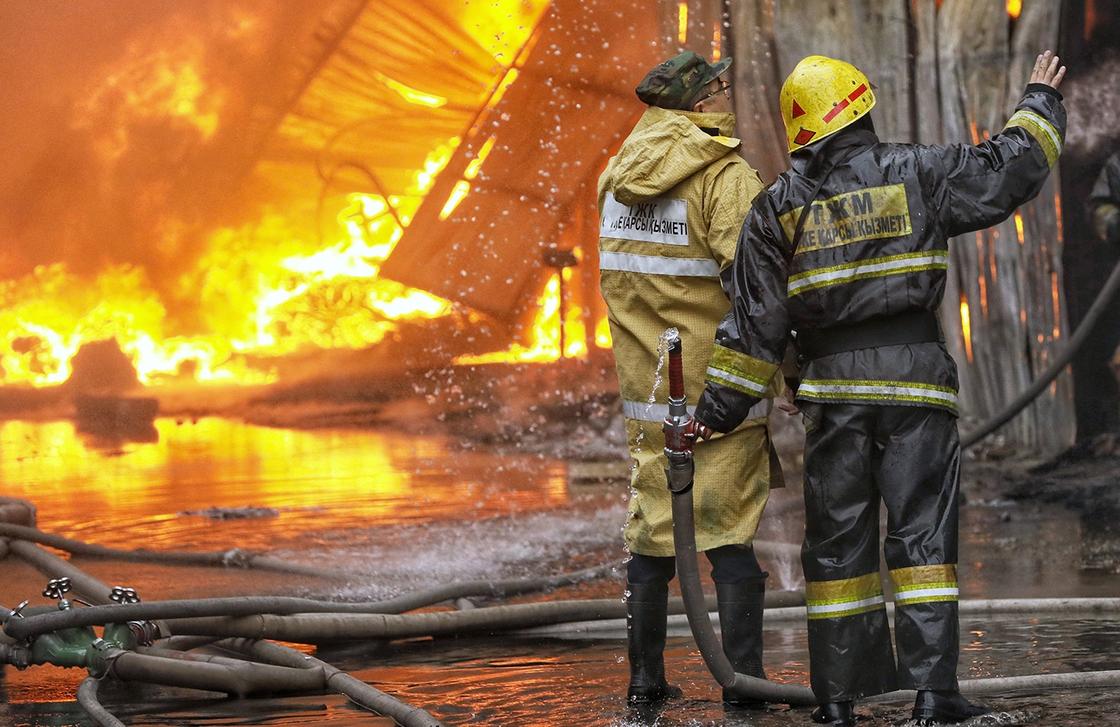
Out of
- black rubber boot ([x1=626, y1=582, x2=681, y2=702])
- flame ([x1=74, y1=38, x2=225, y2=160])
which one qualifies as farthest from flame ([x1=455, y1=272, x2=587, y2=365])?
black rubber boot ([x1=626, y1=582, x2=681, y2=702])

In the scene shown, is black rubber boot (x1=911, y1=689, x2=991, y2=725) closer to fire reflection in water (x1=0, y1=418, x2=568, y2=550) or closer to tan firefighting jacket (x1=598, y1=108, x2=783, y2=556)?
tan firefighting jacket (x1=598, y1=108, x2=783, y2=556)

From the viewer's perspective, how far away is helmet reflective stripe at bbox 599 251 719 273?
409 cm

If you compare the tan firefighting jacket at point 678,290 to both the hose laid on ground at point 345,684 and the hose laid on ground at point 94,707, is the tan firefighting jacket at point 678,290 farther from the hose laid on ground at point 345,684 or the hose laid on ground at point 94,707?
the hose laid on ground at point 94,707

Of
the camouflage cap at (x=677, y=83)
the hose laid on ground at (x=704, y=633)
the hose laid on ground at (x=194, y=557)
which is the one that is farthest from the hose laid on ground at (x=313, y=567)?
the camouflage cap at (x=677, y=83)

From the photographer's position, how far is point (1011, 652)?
4.54 metres

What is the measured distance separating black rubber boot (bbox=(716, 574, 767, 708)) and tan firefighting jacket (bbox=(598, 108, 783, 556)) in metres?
0.13

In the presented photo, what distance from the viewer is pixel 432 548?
23.5 ft

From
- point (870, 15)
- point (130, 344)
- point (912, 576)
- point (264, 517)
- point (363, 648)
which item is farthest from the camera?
point (870, 15)

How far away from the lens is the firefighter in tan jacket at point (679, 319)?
13.2 ft

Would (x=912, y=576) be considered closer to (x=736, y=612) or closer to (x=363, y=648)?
(x=736, y=612)

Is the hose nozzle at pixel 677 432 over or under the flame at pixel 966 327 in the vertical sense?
under

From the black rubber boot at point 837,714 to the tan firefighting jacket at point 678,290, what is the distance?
0.48 m

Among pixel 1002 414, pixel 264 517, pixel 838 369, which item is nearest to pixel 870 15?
pixel 1002 414

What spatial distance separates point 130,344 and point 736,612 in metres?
5.12
